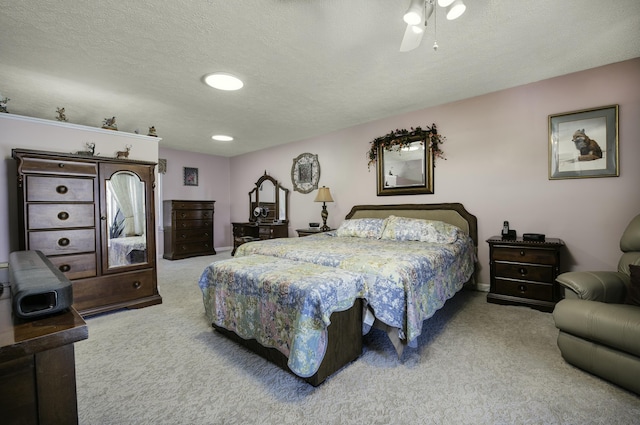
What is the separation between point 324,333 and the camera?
1.73m

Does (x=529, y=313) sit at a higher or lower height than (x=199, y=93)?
lower

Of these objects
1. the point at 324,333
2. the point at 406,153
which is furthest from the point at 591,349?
the point at 406,153

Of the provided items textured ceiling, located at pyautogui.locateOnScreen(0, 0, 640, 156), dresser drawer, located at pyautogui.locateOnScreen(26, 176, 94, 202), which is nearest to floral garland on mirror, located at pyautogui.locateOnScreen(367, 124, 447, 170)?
textured ceiling, located at pyautogui.locateOnScreen(0, 0, 640, 156)

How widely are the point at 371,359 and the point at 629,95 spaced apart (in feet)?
11.4

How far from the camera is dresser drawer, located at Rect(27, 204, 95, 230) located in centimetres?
257

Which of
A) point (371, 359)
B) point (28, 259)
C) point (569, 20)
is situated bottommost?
point (371, 359)

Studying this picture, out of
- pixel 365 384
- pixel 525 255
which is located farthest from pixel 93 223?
pixel 525 255

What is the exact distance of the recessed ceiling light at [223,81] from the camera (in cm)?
293

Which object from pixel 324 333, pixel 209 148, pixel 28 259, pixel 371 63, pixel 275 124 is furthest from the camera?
pixel 209 148

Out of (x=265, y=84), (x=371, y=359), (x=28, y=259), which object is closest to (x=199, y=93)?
(x=265, y=84)

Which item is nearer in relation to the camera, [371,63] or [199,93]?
[371,63]

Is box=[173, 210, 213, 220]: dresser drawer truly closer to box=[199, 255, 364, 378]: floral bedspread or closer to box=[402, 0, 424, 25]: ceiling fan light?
box=[199, 255, 364, 378]: floral bedspread

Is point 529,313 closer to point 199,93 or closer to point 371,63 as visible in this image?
point 371,63

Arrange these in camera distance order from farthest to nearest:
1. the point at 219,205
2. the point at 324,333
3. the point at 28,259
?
the point at 219,205, the point at 324,333, the point at 28,259
